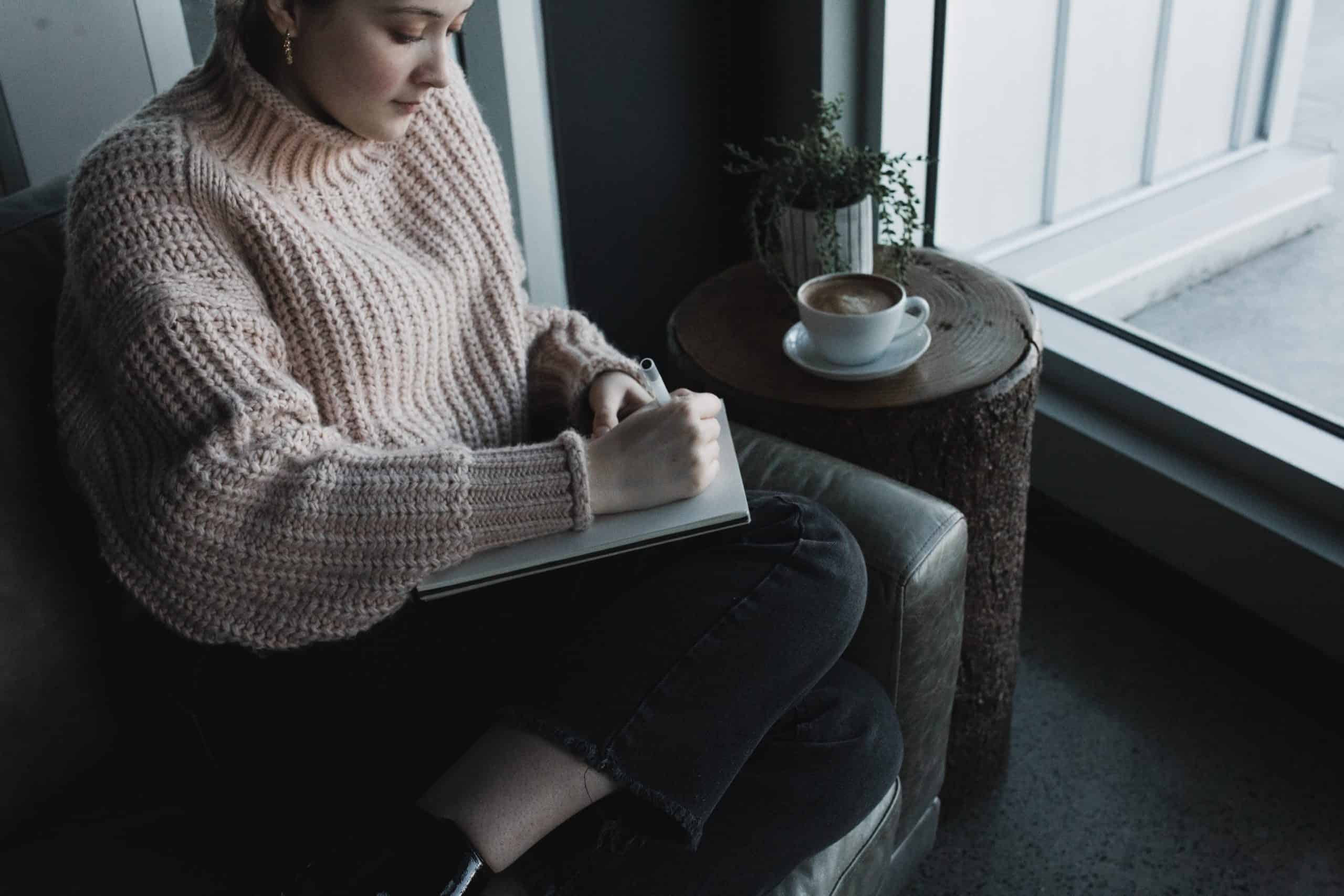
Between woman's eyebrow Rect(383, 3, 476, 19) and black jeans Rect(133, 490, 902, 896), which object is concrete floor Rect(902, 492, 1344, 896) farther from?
woman's eyebrow Rect(383, 3, 476, 19)

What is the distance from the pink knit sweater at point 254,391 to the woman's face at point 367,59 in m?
0.03

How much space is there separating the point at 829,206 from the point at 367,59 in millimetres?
659

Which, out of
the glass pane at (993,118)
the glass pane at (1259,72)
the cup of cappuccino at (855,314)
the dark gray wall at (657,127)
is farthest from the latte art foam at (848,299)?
the glass pane at (1259,72)

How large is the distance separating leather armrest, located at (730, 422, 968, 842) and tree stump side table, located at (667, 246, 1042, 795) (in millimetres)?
90

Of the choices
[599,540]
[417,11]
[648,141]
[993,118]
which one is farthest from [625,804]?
[993,118]

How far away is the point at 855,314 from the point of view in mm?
1312

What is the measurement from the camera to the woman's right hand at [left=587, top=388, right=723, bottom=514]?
3.36 feet

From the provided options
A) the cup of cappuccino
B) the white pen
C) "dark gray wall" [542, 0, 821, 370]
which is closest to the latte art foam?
the cup of cappuccino

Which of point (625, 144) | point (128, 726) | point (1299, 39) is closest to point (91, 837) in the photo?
point (128, 726)

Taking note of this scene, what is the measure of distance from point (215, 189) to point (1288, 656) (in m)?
1.44

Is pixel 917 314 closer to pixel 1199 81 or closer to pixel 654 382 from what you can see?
pixel 654 382

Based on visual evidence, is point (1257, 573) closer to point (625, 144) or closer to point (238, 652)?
point (625, 144)

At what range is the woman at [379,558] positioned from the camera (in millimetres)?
938

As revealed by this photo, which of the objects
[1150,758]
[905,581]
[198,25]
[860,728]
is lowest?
[1150,758]
